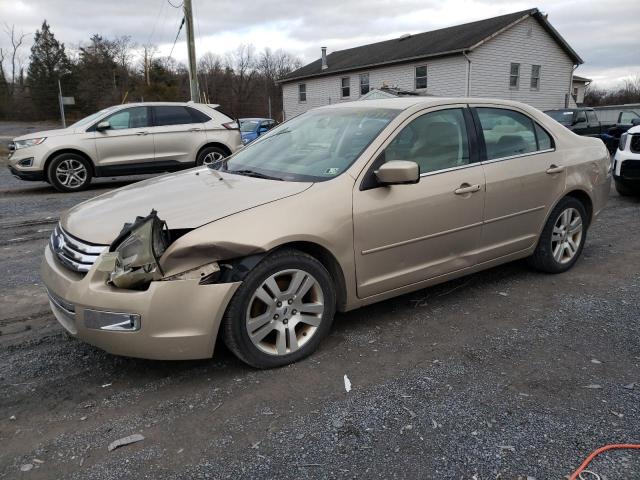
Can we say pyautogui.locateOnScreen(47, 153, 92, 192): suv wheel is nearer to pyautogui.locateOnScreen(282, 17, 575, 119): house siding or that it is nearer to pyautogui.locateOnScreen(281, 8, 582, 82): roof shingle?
pyautogui.locateOnScreen(282, 17, 575, 119): house siding

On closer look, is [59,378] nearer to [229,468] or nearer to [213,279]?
[213,279]

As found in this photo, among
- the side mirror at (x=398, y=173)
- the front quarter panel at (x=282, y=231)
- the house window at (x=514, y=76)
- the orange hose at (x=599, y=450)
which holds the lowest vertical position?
the orange hose at (x=599, y=450)

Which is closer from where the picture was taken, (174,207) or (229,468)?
(229,468)

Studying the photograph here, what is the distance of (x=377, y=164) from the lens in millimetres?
3484

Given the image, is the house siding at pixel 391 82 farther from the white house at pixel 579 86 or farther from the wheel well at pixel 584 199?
the white house at pixel 579 86

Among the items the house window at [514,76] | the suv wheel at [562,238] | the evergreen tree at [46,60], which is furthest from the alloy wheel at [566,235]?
the evergreen tree at [46,60]

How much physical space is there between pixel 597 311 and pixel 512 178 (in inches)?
47.3

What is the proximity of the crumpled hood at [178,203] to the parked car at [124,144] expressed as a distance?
6.67m

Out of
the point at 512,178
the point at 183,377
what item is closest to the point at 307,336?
the point at 183,377

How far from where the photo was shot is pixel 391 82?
28.8 metres

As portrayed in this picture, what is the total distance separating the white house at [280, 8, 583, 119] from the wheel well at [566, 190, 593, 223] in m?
20.4

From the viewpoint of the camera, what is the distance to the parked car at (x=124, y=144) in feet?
31.5

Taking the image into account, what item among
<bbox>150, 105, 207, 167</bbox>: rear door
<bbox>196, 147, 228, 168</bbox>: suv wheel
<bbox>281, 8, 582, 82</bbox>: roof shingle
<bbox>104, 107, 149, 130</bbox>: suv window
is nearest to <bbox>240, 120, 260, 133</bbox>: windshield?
<bbox>196, 147, 228, 168</bbox>: suv wheel

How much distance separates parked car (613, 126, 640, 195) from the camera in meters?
8.37
